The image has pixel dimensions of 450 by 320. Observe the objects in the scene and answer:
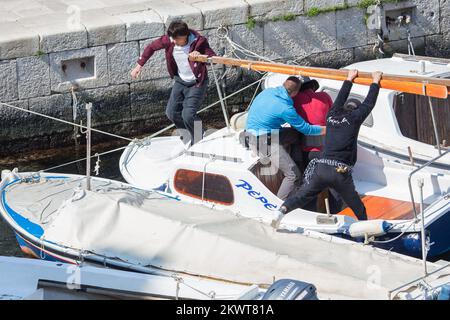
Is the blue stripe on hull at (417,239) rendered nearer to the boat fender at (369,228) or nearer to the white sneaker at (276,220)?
the boat fender at (369,228)

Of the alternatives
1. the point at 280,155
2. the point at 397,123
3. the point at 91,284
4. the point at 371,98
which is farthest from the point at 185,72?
the point at 91,284

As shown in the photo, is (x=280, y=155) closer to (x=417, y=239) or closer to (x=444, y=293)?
(x=417, y=239)

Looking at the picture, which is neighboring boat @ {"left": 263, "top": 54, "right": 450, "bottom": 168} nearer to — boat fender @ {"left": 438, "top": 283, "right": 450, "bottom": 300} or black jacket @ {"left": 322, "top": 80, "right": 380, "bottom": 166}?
black jacket @ {"left": 322, "top": 80, "right": 380, "bottom": 166}

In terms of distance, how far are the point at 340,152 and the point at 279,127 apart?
807mm

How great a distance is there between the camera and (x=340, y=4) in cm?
1527

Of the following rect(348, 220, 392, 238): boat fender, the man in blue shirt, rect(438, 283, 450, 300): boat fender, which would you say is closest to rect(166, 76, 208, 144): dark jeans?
the man in blue shirt

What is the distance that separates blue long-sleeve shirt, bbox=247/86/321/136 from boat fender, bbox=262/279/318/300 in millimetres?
2533

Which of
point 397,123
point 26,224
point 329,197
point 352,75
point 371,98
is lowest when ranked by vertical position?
point 26,224

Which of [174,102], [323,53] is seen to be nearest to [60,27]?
[174,102]

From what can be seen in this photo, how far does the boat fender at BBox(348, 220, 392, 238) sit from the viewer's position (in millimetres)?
9562

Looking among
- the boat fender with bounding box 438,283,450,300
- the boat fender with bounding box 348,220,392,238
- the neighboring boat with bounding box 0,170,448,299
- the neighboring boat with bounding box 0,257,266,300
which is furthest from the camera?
the boat fender with bounding box 348,220,392,238

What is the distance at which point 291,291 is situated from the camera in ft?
25.7

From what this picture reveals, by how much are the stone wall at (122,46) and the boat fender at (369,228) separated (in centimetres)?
537
